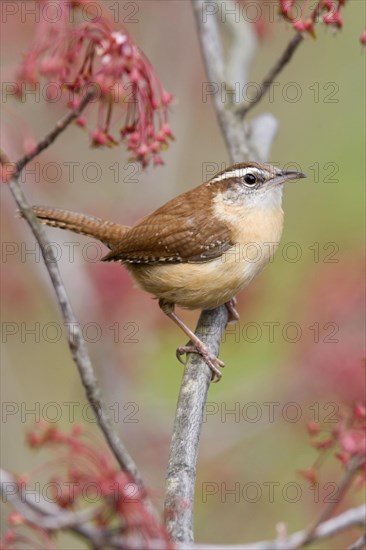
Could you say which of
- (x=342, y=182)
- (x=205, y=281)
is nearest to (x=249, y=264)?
(x=205, y=281)

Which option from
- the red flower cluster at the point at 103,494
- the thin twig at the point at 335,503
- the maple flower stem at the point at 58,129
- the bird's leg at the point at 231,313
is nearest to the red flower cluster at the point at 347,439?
the thin twig at the point at 335,503

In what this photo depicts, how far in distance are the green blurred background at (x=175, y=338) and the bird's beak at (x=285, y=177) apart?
806 millimetres

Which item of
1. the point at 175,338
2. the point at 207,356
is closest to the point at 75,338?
the point at 207,356

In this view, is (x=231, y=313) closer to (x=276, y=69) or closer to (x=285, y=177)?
(x=285, y=177)

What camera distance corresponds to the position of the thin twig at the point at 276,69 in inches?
173

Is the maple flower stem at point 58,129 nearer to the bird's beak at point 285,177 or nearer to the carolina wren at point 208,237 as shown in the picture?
the carolina wren at point 208,237

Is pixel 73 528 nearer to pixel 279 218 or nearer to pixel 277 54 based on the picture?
pixel 279 218

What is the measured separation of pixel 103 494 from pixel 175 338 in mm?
4676

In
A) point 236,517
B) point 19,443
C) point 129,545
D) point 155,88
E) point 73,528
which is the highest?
point 155,88

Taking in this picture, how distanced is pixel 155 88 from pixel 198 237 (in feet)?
3.77

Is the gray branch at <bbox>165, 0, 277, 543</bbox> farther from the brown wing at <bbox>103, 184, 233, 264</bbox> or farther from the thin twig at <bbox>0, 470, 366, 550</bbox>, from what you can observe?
the thin twig at <bbox>0, 470, 366, 550</bbox>

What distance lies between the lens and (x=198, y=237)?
4.66 meters

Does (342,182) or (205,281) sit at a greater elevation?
(205,281)

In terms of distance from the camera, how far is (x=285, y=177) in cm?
465
